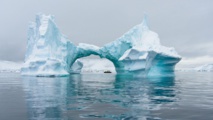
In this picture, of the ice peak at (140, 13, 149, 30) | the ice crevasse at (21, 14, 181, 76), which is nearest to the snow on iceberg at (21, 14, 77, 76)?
the ice crevasse at (21, 14, 181, 76)

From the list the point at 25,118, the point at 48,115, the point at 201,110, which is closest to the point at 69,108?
the point at 48,115

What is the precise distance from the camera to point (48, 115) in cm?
770

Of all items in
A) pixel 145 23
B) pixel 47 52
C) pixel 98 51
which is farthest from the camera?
pixel 98 51

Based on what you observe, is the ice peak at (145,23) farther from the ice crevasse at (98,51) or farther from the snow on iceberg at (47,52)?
the snow on iceberg at (47,52)

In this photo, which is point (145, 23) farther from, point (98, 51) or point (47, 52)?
point (47, 52)


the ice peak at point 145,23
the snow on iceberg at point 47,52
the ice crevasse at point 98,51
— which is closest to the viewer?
the ice crevasse at point 98,51

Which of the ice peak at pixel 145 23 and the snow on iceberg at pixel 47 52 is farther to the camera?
the ice peak at pixel 145 23

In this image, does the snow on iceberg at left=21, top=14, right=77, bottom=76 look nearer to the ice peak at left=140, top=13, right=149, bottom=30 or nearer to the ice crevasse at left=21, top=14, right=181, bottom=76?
the ice crevasse at left=21, top=14, right=181, bottom=76

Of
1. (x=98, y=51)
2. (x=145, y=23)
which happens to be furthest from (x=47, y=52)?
(x=145, y=23)

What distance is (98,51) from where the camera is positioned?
45.2 metres

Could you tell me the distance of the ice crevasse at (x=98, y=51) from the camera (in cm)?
3491

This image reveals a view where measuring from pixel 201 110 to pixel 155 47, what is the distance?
87.3ft

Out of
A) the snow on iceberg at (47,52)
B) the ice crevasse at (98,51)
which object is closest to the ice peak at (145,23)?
the ice crevasse at (98,51)

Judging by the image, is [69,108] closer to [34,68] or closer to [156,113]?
[156,113]
